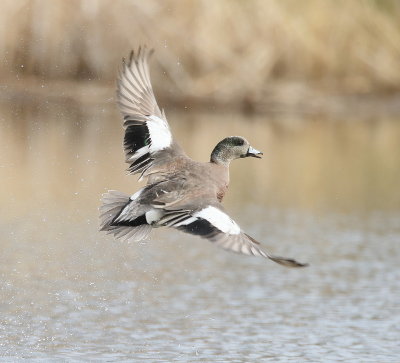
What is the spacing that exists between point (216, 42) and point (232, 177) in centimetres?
766

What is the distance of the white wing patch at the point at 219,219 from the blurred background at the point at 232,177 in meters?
1.91

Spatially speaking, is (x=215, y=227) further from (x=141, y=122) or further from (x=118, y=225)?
(x=141, y=122)

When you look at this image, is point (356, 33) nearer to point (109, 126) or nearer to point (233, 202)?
point (109, 126)

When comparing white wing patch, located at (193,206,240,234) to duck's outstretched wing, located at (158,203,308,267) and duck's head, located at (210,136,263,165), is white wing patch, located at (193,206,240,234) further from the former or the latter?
duck's head, located at (210,136,263,165)

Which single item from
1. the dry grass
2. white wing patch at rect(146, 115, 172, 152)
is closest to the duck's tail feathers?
white wing patch at rect(146, 115, 172, 152)

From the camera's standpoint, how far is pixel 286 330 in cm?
877

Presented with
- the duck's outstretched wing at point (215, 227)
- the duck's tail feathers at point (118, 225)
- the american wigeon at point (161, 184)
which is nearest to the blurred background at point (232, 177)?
the duck's tail feathers at point (118, 225)

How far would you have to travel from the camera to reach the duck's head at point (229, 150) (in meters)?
7.04

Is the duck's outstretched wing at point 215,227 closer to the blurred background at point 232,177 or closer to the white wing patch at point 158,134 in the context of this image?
the white wing patch at point 158,134

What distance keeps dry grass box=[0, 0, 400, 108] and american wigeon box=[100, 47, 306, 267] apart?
13990 millimetres

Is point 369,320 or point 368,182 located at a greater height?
point 368,182

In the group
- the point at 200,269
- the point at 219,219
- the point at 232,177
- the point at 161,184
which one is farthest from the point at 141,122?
the point at 232,177

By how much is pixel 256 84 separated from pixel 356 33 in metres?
2.82

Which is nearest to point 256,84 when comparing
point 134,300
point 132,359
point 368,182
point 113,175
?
point 368,182
